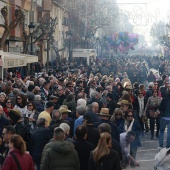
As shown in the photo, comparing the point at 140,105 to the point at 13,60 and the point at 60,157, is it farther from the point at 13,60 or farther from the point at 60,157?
the point at 60,157

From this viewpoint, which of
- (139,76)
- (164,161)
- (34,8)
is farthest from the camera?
(34,8)

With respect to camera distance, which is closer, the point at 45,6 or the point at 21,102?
the point at 21,102

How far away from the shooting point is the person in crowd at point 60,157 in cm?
888

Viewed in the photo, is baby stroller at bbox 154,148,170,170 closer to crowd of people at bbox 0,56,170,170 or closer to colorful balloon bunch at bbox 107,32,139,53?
crowd of people at bbox 0,56,170,170

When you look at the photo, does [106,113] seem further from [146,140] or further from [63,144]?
[146,140]

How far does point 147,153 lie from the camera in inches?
624

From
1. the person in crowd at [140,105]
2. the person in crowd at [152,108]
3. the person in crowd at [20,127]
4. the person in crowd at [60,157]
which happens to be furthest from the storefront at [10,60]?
the person in crowd at [60,157]

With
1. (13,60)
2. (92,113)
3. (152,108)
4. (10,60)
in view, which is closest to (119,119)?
(92,113)

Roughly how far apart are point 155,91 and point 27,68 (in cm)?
2081

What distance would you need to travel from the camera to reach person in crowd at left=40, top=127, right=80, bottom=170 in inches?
349

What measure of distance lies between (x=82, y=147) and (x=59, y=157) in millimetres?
833

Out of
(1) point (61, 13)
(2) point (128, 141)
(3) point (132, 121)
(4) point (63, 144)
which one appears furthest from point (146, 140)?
(1) point (61, 13)

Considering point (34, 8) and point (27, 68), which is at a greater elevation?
point (34, 8)

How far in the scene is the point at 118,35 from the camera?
252ft
